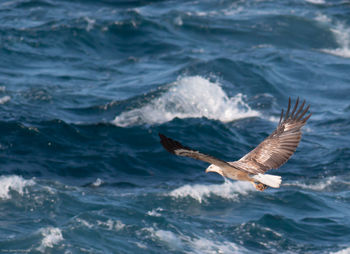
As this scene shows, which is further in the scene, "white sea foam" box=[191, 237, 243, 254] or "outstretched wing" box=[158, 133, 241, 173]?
"white sea foam" box=[191, 237, 243, 254]

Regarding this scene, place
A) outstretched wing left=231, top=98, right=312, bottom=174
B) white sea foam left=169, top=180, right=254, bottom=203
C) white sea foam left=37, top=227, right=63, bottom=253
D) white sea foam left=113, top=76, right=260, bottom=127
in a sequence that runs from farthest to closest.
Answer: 1. white sea foam left=113, top=76, right=260, bottom=127
2. white sea foam left=169, top=180, right=254, bottom=203
3. white sea foam left=37, top=227, right=63, bottom=253
4. outstretched wing left=231, top=98, right=312, bottom=174

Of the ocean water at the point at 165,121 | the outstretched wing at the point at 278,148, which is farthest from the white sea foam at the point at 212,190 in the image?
the outstretched wing at the point at 278,148

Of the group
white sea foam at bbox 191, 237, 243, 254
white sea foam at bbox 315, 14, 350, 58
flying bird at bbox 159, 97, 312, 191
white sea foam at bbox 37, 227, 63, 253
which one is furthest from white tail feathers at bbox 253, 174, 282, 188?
white sea foam at bbox 315, 14, 350, 58

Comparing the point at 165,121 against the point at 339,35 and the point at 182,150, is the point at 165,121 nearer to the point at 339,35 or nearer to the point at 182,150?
the point at 182,150

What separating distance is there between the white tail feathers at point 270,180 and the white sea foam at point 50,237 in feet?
14.0

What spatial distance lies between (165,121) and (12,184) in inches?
188

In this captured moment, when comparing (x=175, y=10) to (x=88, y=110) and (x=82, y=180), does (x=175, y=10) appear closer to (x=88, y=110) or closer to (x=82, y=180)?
(x=88, y=110)

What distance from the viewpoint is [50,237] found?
1111 centimetres

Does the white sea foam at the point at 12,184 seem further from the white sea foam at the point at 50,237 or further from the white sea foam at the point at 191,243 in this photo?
the white sea foam at the point at 191,243

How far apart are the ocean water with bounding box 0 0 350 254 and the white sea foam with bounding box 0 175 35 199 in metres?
0.04

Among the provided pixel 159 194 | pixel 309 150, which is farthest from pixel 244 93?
pixel 159 194

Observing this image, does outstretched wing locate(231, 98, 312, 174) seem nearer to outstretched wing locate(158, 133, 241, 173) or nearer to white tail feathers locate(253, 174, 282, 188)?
white tail feathers locate(253, 174, 282, 188)

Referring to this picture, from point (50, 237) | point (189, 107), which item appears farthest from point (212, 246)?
point (189, 107)

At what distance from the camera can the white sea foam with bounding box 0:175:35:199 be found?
1252cm
